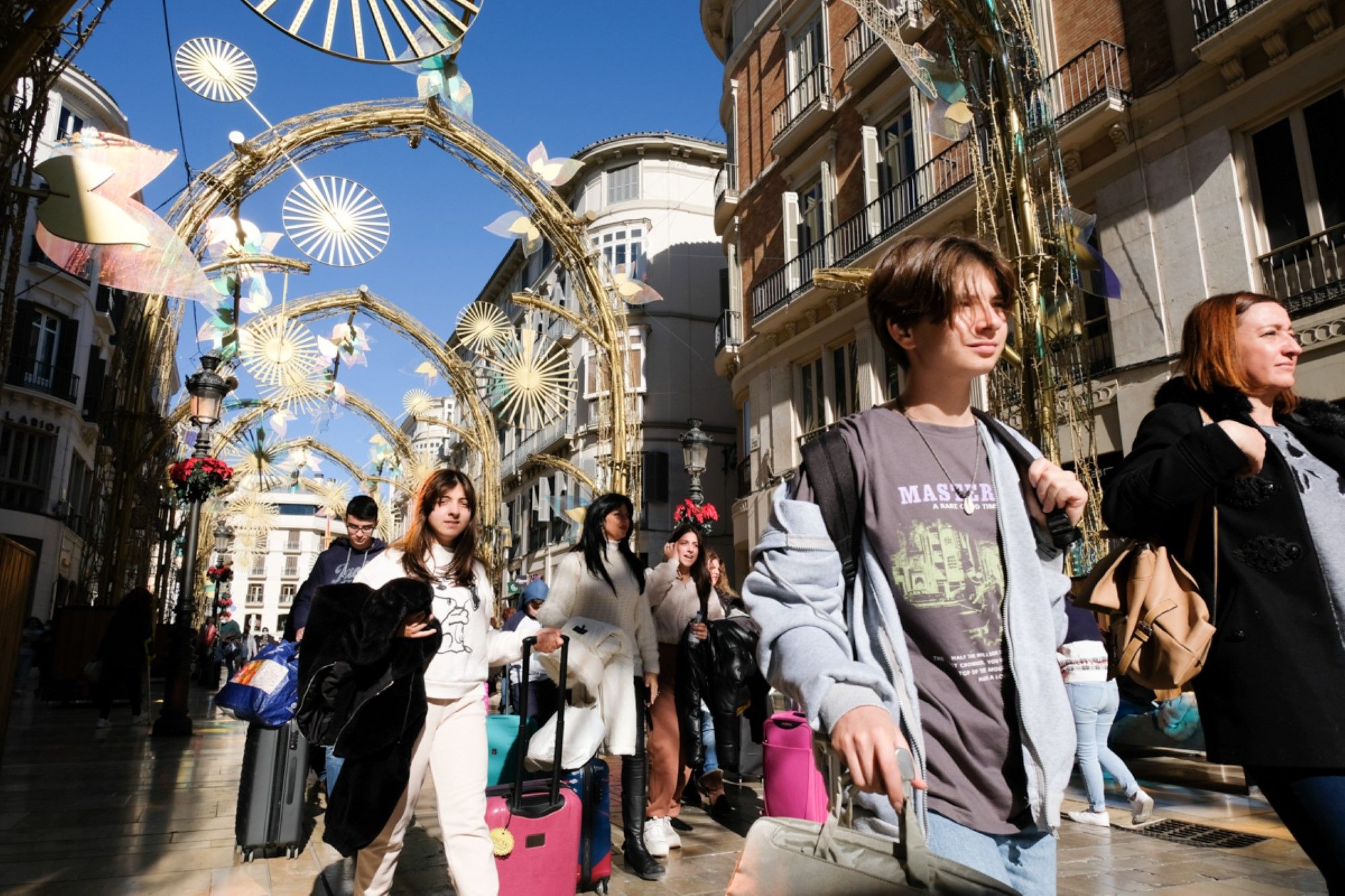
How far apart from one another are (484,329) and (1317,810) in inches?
722

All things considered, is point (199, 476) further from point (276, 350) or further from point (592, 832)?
point (592, 832)

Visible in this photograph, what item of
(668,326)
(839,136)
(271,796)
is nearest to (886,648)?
(271,796)

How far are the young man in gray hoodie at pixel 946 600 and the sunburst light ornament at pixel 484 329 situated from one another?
16.3 m

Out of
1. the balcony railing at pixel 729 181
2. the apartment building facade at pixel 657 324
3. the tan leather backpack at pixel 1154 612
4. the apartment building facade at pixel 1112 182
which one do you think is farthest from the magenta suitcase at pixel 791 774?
the apartment building facade at pixel 657 324

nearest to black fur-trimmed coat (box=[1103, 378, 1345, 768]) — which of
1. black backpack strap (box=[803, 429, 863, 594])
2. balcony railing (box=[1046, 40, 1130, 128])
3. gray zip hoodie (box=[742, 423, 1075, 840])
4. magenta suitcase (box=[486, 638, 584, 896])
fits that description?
gray zip hoodie (box=[742, 423, 1075, 840])

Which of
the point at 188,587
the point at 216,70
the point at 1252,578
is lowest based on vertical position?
the point at 1252,578

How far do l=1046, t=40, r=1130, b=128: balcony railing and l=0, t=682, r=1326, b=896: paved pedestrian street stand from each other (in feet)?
31.7

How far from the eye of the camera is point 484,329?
1892cm

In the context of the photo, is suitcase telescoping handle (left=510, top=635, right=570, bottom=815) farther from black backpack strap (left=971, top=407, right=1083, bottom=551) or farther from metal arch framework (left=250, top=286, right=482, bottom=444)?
metal arch framework (left=250, top=286, right=482, bottom=444)

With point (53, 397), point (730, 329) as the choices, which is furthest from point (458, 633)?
point (53, 397)

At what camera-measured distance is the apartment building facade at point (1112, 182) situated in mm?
10211

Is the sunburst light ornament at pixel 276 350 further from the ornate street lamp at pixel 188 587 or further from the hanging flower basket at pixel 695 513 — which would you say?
the hanging flower basket at pixel 695 513

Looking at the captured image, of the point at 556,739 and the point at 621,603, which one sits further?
the point at 621,603

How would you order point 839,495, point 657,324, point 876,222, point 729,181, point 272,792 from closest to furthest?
point 839,495, point 272,792, point 876,222, point 729,181, point 657,324
